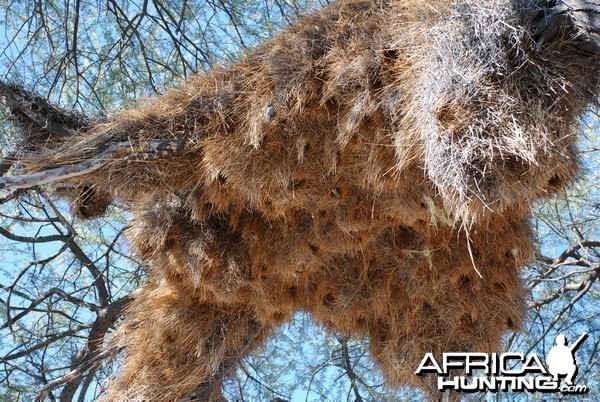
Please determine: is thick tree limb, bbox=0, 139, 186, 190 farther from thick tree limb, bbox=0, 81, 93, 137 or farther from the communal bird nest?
thick tree limb, bbox=0, 81, 93, 137

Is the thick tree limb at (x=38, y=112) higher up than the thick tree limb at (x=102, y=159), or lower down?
higher up

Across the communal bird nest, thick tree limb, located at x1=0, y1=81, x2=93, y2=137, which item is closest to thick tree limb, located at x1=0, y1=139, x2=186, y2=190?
the communal bird nest

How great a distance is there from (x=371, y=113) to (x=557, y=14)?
27.1 inches

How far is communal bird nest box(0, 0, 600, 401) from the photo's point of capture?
8.21 feet

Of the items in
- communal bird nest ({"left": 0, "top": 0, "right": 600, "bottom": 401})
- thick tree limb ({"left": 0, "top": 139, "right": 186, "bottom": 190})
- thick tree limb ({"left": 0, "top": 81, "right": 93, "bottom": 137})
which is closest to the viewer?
communal bird nest ({"left": 0, "top": 0, "right": 600, "bottom": 401})

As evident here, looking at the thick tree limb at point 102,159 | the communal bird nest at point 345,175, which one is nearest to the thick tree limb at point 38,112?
the communal bird nest at point 345,175

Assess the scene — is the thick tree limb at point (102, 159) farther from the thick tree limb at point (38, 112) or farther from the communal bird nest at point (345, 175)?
the thick tree limb at point (38, 112)

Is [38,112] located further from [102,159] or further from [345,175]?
[345,175]

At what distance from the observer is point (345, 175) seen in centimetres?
302

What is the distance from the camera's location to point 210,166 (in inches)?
118

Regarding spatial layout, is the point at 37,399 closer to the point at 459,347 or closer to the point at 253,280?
the point at 253,280

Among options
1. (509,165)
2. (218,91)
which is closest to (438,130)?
(509,165)

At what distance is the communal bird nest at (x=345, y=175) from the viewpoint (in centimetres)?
250

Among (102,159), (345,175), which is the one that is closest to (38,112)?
(102,159)
